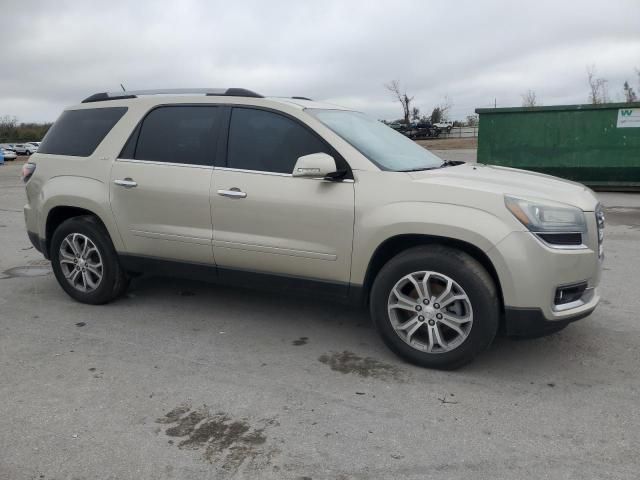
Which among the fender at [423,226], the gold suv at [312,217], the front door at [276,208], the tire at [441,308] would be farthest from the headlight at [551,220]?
the front door at [276,208]

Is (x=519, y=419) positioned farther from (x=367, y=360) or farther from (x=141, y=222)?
(x=141, y=222)

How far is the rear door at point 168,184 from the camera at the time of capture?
444cm

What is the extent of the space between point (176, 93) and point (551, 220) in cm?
311

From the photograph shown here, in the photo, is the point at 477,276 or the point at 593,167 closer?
the point at 477,276

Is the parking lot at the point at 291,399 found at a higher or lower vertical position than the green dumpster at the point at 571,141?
lower

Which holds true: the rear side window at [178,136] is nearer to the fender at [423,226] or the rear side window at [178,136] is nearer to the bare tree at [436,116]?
the fender at [423,226]

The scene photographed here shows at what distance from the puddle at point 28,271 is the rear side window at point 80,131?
1.63 m

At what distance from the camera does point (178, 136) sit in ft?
15.2

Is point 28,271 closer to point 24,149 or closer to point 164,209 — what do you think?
point 164,209

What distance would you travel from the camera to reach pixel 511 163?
13.2 m

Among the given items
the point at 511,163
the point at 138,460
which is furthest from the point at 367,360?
the point at 511,163

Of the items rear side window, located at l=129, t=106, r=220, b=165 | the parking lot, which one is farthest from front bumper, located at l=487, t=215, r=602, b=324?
rear side window, located at l=129, t=106, r=220, b=165

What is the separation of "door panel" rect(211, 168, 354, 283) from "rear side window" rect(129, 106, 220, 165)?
1.02 feet

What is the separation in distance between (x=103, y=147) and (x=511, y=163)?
10409 millimetres
